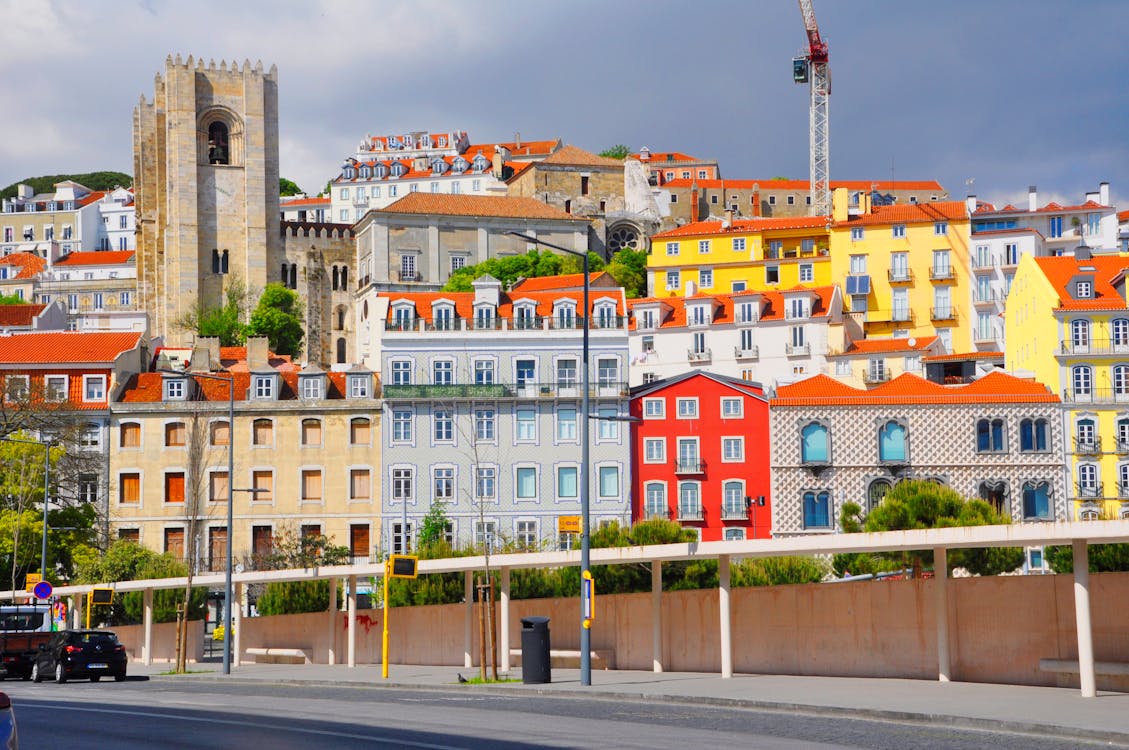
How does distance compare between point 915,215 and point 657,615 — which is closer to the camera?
point 657,615

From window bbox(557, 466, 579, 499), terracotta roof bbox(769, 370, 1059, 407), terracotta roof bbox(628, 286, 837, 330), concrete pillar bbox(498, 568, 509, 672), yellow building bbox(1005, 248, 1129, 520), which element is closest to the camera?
concrete pillar bbox(498, 568, 509, 672)

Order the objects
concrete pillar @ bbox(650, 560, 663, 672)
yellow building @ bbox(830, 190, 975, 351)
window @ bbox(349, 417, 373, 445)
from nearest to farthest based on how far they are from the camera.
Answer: concrete pillar @ bbox(650, 560, 663, 672) → window @ bbox(349, 417, 373, 445) → yellow building @ bbox(830, 190, 975, 351)

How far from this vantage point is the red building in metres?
74.6

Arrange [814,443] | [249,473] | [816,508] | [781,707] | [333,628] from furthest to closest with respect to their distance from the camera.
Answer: [249,473], [814,443], [816,508], [333,628], [781,707]

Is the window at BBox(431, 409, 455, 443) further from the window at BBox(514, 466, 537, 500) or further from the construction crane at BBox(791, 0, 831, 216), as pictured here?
the construction crane at BBox(791, 0, 831, 216)

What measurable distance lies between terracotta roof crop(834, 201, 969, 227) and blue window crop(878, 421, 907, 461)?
40138 mm

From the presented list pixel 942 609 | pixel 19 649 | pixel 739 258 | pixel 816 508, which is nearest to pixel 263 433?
pixel 816 508

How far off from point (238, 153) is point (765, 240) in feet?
157

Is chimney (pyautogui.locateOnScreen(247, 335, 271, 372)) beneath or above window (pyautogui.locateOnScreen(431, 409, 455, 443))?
above

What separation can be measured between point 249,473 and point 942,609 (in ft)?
169

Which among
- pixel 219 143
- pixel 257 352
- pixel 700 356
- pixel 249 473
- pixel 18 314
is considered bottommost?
pixel 249 473

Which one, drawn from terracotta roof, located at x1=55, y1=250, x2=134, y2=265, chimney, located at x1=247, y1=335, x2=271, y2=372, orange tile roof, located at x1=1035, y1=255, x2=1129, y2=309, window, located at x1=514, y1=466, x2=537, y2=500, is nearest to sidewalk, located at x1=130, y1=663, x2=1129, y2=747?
window, located at x1=514, y1=466, x2=537, y2=500

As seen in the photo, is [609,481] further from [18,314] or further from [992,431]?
[18,314]

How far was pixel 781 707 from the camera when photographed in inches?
978
